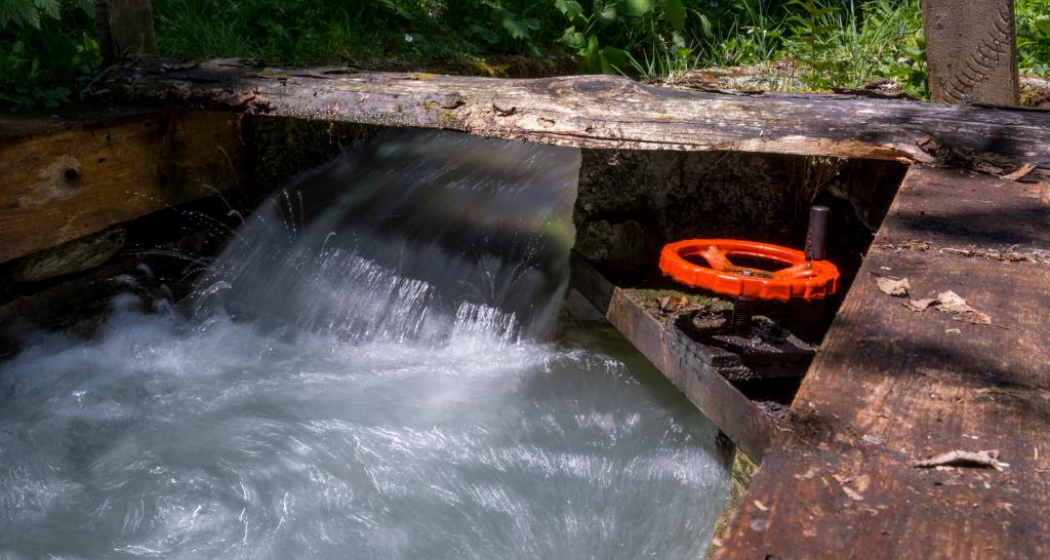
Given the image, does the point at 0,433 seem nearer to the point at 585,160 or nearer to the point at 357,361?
the point at 357,361

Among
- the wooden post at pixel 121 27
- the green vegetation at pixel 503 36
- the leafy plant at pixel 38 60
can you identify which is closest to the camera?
the leafy plant at pixel 38 60

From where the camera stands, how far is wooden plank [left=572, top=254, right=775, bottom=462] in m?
2.74

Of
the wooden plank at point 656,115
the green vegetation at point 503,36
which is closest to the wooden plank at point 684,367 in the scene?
the wooden plank at point 656,115

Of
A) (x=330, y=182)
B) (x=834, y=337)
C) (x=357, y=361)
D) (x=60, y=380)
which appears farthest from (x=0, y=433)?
(x=834, y=337)

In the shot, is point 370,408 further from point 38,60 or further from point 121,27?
point 121,27

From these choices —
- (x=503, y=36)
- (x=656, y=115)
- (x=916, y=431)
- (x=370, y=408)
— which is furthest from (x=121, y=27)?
(x=916, y=431)

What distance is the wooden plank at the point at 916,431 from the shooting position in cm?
93

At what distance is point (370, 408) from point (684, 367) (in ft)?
3.99

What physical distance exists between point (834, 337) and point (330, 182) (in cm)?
416

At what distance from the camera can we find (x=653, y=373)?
Result: 386 cm

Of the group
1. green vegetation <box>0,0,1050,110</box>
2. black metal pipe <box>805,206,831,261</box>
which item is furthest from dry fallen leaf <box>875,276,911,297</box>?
green vegetation <box>0,0,1050,110</box>

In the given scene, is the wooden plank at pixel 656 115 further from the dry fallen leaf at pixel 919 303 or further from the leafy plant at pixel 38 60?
the dry fallen leaf at pixel 919 303

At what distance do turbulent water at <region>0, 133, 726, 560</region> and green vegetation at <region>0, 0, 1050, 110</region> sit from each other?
3.58ft

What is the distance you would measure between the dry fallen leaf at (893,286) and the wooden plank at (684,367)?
931 millimetres
